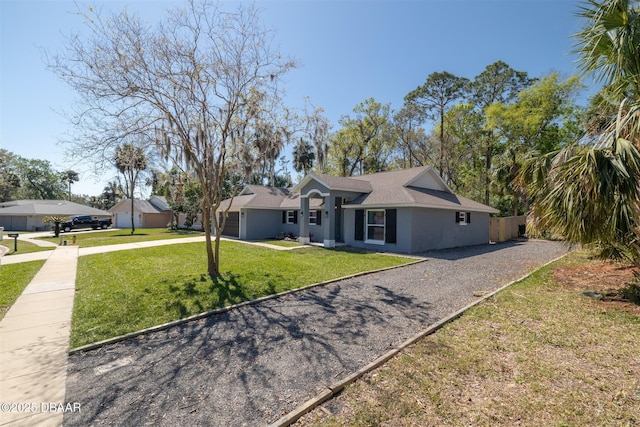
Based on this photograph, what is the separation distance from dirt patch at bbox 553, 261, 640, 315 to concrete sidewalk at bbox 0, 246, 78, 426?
957cm

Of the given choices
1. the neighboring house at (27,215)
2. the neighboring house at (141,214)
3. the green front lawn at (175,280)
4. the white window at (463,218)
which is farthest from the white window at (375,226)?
the neighboring house at (27,215)

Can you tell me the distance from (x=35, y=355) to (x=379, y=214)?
548 inches

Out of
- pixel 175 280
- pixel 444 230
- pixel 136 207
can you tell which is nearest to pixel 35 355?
pixel 175 280

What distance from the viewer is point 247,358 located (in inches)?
168

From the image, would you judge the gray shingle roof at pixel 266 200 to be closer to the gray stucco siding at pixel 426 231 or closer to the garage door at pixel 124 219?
the gray stucco siding at pixel 426 231

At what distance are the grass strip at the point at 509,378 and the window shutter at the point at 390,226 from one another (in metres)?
9.34

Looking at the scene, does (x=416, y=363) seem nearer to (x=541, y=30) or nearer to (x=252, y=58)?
(x=252, y=58)

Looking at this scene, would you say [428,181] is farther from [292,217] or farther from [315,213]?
[292,217]

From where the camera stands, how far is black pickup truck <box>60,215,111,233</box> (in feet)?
99.4

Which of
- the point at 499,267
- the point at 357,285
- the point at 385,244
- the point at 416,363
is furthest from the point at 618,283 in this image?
the point at 385,244

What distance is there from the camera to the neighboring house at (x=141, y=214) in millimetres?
38250

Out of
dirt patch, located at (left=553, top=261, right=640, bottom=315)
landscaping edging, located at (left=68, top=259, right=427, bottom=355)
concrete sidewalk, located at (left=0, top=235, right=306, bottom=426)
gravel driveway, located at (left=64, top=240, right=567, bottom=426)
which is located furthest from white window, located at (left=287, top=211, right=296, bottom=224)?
dirt patch, located at (left=553, top=261, right=640, bottom=315)

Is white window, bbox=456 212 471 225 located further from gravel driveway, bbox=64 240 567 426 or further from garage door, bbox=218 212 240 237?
garage door, bbox=218 212 240 237


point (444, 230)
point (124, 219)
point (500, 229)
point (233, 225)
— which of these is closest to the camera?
point (444, 230)
